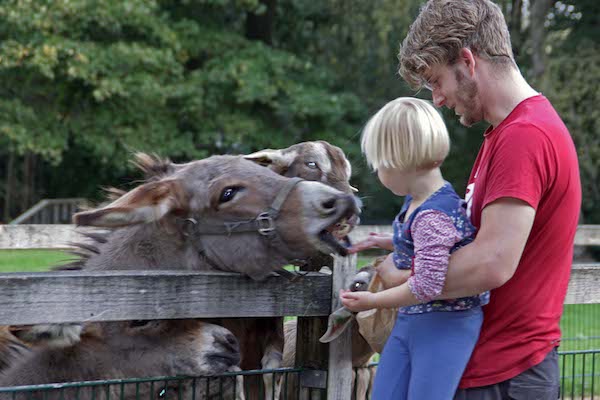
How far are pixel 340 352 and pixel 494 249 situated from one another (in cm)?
107

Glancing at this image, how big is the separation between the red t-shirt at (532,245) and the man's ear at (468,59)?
191 mm

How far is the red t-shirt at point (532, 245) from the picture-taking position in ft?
8.10

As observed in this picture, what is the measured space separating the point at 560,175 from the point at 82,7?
16.9 metres

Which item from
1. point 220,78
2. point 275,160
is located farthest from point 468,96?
point 220,78

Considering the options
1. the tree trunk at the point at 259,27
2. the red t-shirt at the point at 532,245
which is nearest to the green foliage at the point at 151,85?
the tree trunk at the point at 259,27

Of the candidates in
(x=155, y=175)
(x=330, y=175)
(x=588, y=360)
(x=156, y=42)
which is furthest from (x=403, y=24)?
(x=155, y=175)

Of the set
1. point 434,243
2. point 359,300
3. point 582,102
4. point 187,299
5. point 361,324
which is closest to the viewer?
point 434,243

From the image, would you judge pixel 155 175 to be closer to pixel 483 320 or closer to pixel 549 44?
pixel 483 320

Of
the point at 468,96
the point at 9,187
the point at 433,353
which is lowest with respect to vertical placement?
the point at 433,353

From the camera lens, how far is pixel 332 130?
22.0 metres

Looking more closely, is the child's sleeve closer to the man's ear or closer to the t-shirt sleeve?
the t-shirt sleeve

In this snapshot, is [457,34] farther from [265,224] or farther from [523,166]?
[265,224]

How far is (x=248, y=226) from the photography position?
3324 millimetres

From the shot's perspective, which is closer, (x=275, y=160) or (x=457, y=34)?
(x=457, y=34)
